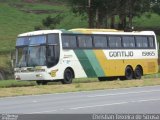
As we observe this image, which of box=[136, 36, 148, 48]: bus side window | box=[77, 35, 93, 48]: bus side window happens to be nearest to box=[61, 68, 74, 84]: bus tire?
box=[77, 35, 93, 48]: bus side window

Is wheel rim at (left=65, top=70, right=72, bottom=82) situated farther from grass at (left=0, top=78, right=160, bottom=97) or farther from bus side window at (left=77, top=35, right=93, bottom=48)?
grass at (left=0, top=78, right=160, bottom=97)

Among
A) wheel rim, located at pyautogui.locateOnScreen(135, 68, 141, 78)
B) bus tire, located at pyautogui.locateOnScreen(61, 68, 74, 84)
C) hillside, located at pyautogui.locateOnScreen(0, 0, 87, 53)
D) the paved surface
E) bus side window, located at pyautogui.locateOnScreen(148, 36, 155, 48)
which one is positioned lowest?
wheel rim, located at pyautogui.locateOnScreen(135, 68, 141, 78)

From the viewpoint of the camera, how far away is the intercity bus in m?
37.4

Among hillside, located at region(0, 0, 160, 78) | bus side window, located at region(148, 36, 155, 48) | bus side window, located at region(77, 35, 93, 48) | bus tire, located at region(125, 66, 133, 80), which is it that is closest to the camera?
bus side window, located at region(77, 35, 93, 48)

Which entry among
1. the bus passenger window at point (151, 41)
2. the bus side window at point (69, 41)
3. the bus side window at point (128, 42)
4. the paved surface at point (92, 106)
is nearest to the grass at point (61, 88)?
the bus side window at point (69, 41)

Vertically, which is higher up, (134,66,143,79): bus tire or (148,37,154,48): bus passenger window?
(148,37,154,48): bus passenger window

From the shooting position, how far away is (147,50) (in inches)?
1796

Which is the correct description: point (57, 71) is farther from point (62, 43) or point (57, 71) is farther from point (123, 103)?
point (123, 103)

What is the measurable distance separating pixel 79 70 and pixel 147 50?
797 centimetres

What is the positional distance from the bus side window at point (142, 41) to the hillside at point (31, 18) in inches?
1111

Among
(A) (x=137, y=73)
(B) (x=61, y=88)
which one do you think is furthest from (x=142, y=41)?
(B) (x=61, y=88)

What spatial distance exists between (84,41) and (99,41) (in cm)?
162

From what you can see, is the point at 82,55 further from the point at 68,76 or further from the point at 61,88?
the point at 61,88

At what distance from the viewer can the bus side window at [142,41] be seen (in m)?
44.7
